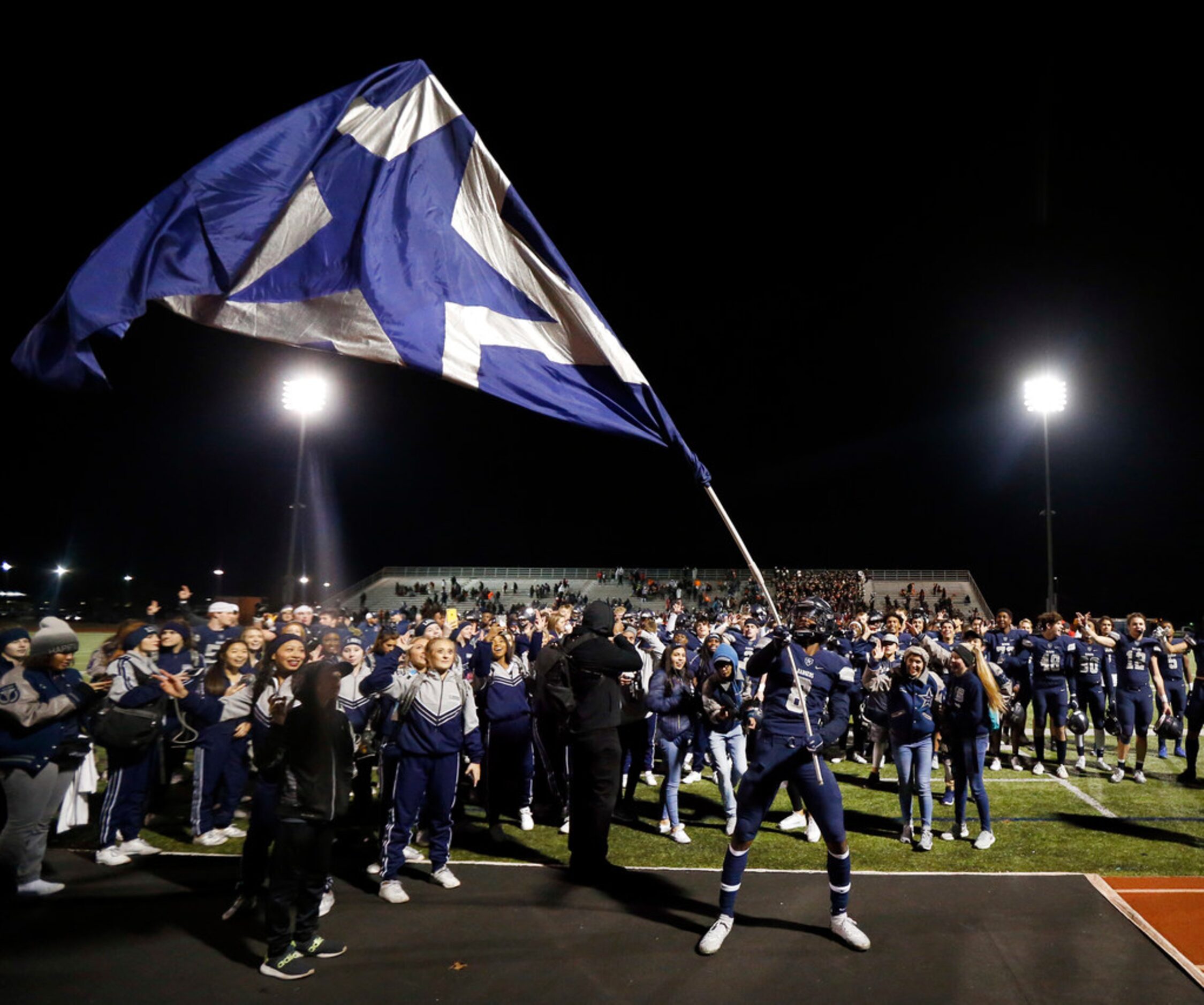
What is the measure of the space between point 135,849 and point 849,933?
6.47 metres

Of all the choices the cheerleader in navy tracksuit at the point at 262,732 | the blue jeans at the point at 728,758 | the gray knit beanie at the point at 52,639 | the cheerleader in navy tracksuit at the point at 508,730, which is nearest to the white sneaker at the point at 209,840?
the cheerleader in navy tracksuit at the point at 262,732

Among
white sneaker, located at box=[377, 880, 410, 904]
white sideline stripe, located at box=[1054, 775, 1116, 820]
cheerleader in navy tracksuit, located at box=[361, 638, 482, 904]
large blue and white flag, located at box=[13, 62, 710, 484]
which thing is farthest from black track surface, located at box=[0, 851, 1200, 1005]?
large blue and white flag, located at box=[13, 62, 710, 484]

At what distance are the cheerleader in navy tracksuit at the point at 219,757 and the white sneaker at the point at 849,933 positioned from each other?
5604 mm

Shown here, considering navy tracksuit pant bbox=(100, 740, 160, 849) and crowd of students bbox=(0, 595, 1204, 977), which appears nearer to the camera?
crowd of students bbox=(0, 595, 1204, 977)

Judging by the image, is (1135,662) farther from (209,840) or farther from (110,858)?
(110,858)

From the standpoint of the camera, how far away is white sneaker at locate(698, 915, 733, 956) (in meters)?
4.93

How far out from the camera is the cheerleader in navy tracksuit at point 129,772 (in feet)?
22.1

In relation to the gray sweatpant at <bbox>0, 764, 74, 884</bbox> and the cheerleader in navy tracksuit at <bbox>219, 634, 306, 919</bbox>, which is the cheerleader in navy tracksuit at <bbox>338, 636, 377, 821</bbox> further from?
the gray sweatpant at <bbox>0, 764, 74, 884</bbox>

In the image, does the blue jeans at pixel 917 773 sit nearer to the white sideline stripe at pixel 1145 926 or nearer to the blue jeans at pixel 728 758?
the white sideline stripe at pixel 1145 926

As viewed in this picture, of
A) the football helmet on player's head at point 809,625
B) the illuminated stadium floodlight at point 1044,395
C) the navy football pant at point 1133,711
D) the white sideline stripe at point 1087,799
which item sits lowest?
the white sideline stripe at point 1087,799

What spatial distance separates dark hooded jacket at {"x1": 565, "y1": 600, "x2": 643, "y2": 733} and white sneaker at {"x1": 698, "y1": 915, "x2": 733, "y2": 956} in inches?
67.4

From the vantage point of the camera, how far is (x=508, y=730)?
8070mm

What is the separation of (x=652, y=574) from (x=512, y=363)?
4180 centimetres

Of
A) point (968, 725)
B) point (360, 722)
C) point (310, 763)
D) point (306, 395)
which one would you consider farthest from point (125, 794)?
point (306, 395)
